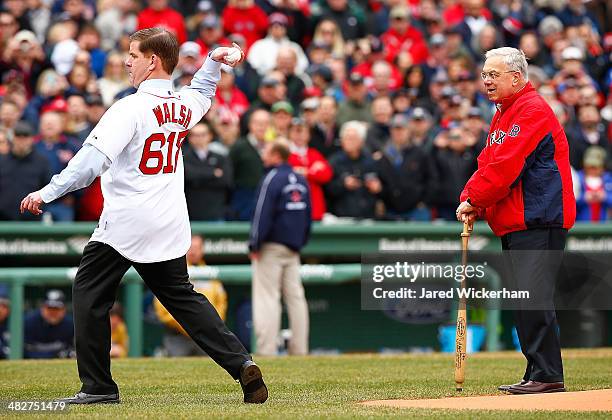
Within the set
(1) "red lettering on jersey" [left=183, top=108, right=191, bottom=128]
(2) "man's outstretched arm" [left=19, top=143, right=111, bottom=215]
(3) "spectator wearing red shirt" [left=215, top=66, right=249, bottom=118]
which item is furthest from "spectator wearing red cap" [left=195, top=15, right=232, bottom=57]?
(2) "man's outstretched arm" [left=19, top=143, right=111, bottom=215]

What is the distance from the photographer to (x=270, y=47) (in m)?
16.8

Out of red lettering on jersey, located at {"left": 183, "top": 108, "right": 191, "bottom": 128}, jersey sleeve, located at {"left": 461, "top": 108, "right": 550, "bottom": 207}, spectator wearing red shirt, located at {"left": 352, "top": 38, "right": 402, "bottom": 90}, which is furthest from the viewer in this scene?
spectator wearing red shirt, located at {"left": 352, "top": 38, "right": 402, "bottom": 90}

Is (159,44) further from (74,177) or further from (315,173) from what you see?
(315,173)

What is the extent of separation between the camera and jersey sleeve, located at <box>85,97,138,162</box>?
6.58 metres

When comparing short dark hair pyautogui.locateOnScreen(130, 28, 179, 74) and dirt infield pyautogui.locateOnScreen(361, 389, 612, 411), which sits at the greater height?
short dark hair pyautogui.locateOnScreen(130, 28, 179, 74)

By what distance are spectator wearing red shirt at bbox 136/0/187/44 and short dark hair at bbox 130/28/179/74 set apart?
9507 mm

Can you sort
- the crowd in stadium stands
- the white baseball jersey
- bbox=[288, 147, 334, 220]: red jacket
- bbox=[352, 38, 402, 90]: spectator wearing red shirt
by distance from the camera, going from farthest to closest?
bbox=[352, 38, 402, 90]: spectator wearing red shirt → bbox=[288, 147, 334, 220]: red jacket → the crowd in stadium stands → the white baseball jersey

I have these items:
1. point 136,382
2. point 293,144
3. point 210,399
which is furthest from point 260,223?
point 210,399

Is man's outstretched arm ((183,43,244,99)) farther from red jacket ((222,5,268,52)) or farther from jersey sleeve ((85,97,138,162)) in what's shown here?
red jacket ((222,5,268,52))

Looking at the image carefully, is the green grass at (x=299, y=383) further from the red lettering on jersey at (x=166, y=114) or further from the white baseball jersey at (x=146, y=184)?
the red lettering on jersey at (x=166, y=114)

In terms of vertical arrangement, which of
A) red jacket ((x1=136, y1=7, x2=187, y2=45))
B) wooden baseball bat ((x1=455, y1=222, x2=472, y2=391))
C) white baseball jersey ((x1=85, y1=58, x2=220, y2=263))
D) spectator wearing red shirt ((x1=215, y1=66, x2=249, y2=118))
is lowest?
wooden baseball bat ((x1=455, y1=222, x2=472, y2=391))

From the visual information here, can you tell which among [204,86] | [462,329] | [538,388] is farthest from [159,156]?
[538,388]

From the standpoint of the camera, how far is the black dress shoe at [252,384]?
273 inches

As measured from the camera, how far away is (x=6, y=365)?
10281mm
